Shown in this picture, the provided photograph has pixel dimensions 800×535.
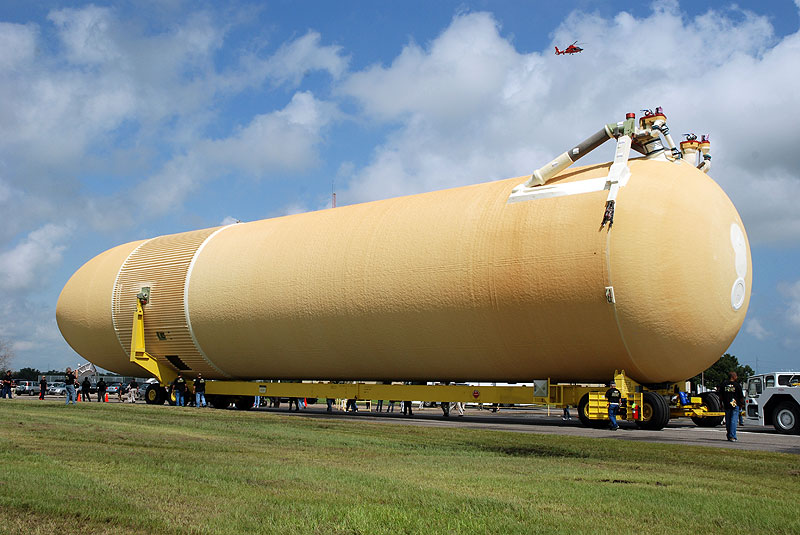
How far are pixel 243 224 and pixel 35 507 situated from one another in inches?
843

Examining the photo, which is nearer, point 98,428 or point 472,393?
point 98,428

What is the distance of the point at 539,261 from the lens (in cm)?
1695

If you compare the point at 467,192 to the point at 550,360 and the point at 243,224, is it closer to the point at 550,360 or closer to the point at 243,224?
the point at 550,360

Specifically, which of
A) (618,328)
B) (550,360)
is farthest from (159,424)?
(618,328)

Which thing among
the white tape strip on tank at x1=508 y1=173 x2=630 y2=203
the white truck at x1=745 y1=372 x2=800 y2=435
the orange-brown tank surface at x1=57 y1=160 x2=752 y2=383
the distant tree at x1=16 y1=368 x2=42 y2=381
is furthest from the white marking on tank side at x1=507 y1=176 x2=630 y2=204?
the distant tree at x1=16 y1=368 x2=42 y2=381

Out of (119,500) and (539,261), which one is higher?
(539,261)

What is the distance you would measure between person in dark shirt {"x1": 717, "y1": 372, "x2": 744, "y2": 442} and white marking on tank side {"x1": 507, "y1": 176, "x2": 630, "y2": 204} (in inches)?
209

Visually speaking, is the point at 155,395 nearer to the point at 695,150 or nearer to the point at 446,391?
the point at 446,391

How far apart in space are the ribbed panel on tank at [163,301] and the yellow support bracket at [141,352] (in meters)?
0.17

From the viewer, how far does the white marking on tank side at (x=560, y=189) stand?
17.1 meters

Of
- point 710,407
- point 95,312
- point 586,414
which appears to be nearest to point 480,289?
point 586,414

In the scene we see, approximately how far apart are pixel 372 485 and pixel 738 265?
13.0m

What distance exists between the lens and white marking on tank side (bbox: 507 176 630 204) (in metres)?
17.1

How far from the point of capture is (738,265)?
674 inches
